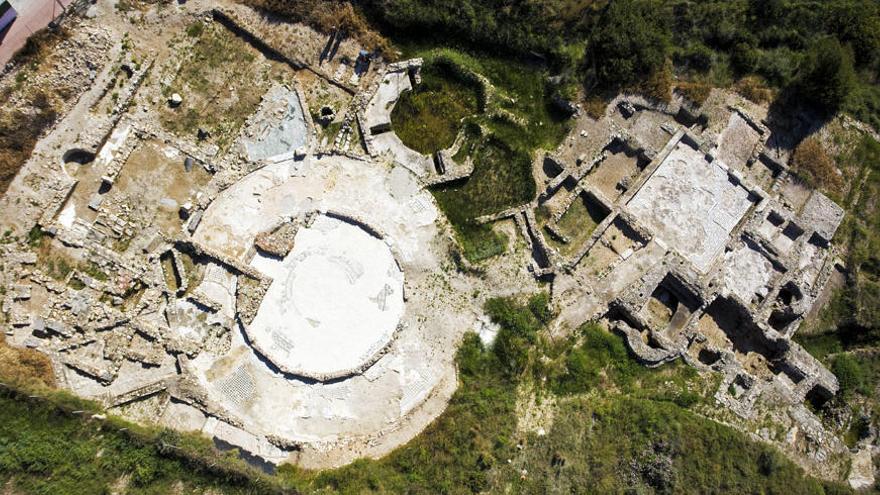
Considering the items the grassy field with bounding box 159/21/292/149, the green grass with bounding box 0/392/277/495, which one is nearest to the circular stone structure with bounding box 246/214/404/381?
the green grass with bounding box 0/392/277/495

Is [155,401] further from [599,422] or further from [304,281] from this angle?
[599,422]

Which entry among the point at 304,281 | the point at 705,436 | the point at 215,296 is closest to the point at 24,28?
the point at 215,296

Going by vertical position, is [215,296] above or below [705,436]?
above

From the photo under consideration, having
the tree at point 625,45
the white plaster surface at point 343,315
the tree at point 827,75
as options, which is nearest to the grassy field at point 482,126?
the white plaster surface at point 343,315

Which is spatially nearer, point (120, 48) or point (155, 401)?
point (155, 401)

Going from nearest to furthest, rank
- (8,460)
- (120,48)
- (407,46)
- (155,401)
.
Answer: (8,460)
(155,401)
(120,48)
(407,46)

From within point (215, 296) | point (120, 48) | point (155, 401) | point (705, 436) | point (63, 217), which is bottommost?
point (705, 436)

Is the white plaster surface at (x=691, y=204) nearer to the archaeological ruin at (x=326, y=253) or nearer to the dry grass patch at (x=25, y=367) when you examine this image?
the archaeological ruin at (x=326, y=253)
